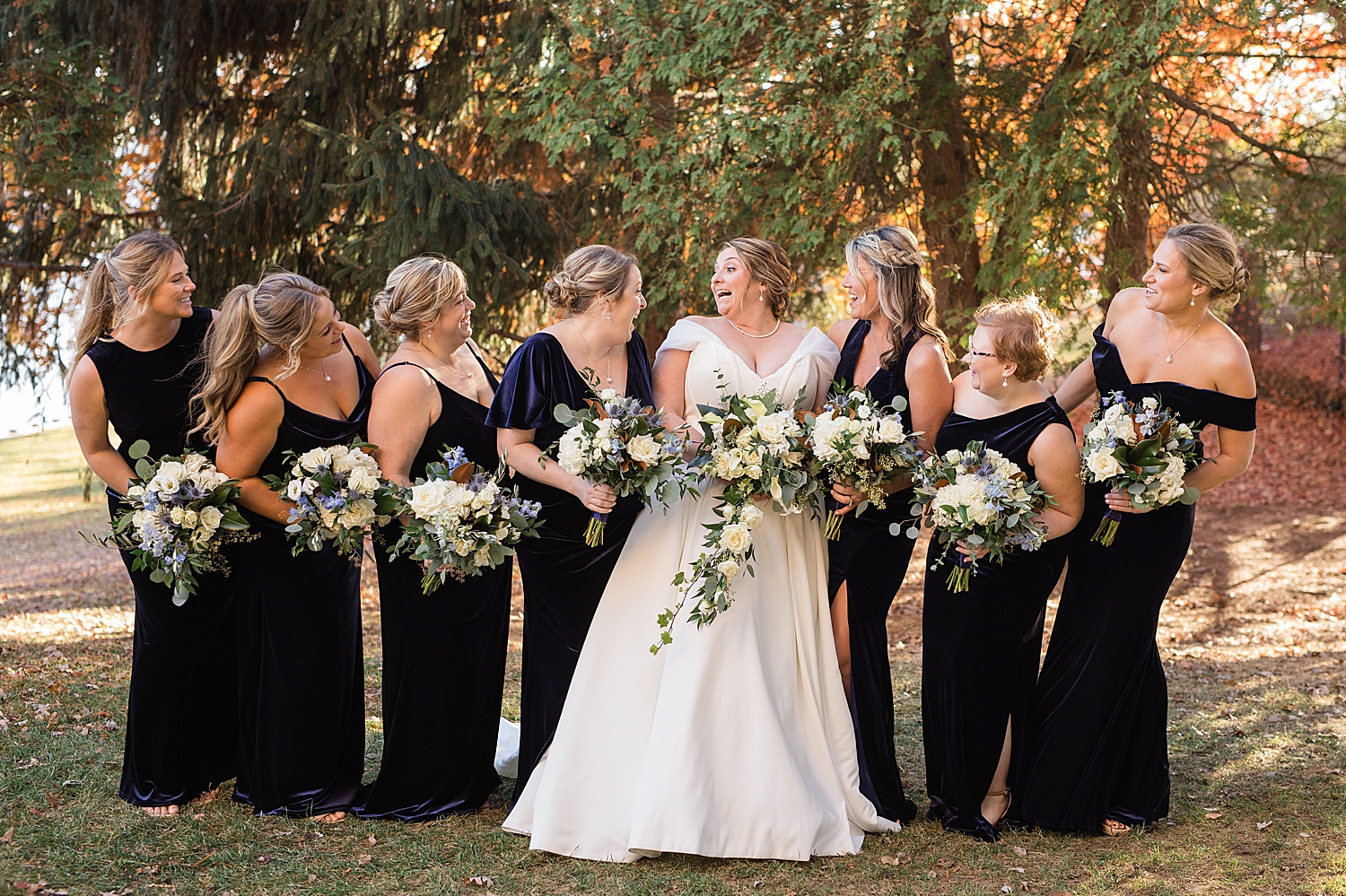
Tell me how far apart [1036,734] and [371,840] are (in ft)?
9.43

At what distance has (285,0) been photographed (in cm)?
1038

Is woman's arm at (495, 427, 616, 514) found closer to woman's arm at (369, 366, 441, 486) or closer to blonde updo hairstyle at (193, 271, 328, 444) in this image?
woman's arm at (369, 366, 441, 486)

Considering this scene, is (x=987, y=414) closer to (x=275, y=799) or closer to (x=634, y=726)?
(x=634, y=726)

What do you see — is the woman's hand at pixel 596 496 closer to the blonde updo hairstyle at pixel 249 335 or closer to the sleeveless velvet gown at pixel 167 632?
the blonde updo hairstyle at pixel 249 335

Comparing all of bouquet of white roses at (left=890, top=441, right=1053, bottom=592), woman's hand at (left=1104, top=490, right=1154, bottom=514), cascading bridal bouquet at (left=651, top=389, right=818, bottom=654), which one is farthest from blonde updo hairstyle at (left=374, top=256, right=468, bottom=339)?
woman's hand at (left=1104, top=490, right=1154, bottom=514)

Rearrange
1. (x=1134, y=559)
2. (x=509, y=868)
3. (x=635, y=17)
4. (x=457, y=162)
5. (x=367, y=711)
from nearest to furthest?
(x=509, y=868)
(x=1134, y=559)
(x=367, y=711)
(x=635, y=17)
(x=457, y=162)

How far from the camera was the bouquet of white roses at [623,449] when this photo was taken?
427 cm

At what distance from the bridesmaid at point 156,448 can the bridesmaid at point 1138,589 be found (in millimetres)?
3737

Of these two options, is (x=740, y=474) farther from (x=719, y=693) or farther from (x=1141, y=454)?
(x=1141, y=454)

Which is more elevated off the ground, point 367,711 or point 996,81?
point 996,81

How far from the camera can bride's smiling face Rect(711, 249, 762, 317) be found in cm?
483

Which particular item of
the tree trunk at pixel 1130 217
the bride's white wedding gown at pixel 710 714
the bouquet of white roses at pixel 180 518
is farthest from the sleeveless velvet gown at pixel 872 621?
the tree trunk at pixel 1130 217

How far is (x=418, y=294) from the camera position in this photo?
484 cm

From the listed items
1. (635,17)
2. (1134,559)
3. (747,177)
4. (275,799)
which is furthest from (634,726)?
(635,17)
